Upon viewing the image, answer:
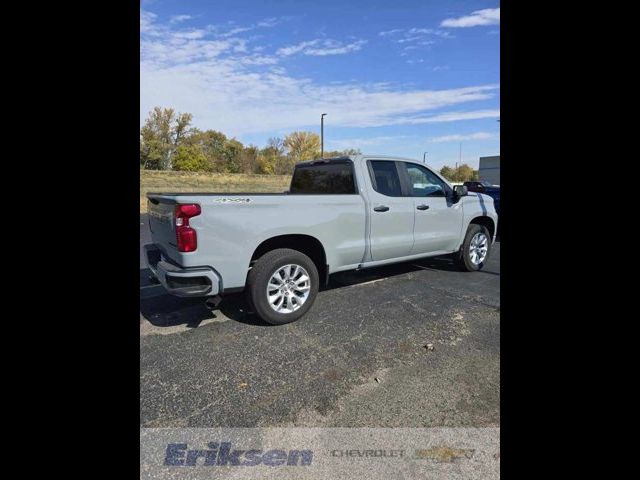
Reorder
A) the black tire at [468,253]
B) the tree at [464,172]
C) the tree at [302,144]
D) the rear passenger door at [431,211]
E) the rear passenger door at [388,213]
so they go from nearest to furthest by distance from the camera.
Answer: the rear passenger door at [388,213] < the rear passenger door at [431,211] < the black tire at [468,253] < the tree at [302,144] < the tree at [464,172]

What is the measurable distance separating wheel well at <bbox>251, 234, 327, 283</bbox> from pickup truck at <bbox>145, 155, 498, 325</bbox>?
0.04 ft

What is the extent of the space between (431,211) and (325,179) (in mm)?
1621

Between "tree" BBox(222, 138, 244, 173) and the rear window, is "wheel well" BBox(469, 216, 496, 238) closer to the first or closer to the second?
the rear window

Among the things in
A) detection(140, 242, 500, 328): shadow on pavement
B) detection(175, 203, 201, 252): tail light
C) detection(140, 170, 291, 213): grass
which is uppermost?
detection(140, 170, 291, 213): grass

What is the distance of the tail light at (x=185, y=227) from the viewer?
10.9 ft

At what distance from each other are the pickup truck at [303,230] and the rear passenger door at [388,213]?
14mm

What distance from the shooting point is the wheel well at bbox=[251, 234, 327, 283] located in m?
3.93

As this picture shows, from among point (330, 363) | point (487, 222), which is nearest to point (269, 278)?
point (330, 363)

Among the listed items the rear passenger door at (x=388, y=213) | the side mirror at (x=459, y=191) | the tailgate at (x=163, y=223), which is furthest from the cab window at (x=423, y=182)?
the tailgate at (x=163, y=223)

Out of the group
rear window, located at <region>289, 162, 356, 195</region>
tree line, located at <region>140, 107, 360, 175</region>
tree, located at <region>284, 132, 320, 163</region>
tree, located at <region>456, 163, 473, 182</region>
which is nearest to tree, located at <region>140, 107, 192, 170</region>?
tree line, located at <region>140, 107, 360, 175</region>

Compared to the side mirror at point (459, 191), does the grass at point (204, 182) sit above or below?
above

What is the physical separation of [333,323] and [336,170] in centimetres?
210

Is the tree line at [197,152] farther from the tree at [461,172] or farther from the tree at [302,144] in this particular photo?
the tree at [461,172]
